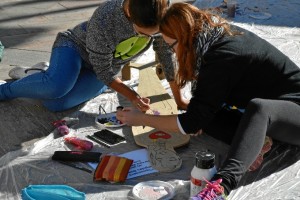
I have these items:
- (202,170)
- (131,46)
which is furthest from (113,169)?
(131,46)

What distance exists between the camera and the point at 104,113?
337 cm

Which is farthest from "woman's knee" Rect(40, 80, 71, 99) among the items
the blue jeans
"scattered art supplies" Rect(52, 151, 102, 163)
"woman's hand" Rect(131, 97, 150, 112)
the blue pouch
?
the blue pouch

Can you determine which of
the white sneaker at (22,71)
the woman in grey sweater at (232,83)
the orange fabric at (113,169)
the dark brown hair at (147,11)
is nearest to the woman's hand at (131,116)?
the woman in grey sweater at (232,83)

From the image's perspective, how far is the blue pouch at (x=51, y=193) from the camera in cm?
230

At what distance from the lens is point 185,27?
2.31 meters

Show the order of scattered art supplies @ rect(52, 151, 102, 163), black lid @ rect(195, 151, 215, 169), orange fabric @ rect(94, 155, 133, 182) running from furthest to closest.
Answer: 1. scattered art supplies @ rect(52, 151, 102, 163)
2. orange fabric @ rect(94, 155, 133, 182)
3. black lid @ rect(195, 151, 215, 169)

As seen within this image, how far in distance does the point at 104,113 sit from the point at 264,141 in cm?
122

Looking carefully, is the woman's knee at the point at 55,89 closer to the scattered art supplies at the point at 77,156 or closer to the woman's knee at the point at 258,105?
the scattered art supplies at the point at 77,156

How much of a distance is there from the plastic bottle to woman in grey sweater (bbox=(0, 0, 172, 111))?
0.81 meters

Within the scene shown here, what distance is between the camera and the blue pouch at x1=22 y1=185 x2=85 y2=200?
7.55ft

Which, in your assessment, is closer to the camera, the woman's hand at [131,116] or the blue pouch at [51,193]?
the blue pouch at [51,193]

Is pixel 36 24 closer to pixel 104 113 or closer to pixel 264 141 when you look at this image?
pixel 104 113

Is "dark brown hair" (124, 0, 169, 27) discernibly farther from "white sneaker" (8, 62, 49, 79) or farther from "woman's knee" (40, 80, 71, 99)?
"white sneaker" (8, 62, 49, 79)

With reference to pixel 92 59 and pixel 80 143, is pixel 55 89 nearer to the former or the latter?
pixel 92 59
